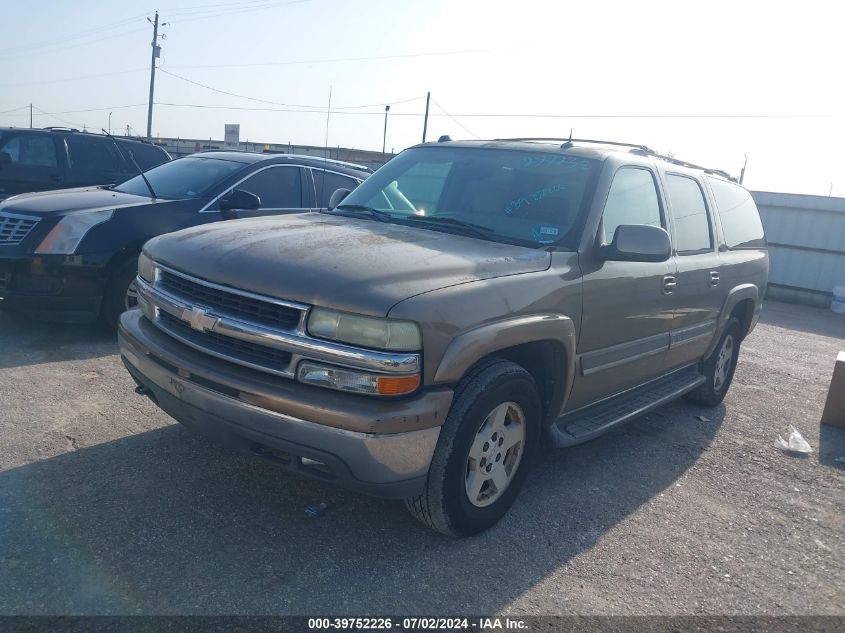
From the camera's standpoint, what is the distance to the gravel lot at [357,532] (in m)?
2.90

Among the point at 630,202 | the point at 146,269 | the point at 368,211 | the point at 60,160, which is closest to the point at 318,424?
the point at 146,269

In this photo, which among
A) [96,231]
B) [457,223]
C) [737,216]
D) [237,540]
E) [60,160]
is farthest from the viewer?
[60,160]

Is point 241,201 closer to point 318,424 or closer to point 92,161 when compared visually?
point 318,424

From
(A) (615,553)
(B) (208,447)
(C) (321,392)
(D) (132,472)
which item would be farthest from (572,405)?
(D) (132,472)

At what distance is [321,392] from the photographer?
9.48ft

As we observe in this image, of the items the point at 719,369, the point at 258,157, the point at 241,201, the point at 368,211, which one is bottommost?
the point at 719,369

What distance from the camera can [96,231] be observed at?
19.3 feet

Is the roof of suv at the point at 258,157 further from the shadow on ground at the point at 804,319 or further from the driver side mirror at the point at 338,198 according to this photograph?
the shadow on ground at the point at 804,319

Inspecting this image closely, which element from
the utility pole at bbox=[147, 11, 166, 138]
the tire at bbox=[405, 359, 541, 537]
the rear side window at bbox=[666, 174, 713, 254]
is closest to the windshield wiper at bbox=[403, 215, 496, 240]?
the tire at bbox=[405, 359, 541, 537]

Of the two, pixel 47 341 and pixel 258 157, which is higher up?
pixel 258 157

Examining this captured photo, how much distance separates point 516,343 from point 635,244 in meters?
1.02

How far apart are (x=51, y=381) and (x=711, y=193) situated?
17.0 ft

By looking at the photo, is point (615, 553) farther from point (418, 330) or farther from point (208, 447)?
point (208, 447)

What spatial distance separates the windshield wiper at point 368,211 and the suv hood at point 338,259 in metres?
0.28
